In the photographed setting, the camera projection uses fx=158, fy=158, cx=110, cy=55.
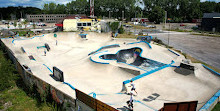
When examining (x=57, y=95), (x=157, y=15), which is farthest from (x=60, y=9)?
(x=57, y=95)

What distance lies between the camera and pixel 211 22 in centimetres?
6175

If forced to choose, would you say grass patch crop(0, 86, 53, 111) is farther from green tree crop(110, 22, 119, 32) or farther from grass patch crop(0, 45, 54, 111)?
green tree crop(110, 22, 119, 32)

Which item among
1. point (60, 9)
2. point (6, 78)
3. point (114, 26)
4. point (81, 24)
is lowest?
point (6, 78)

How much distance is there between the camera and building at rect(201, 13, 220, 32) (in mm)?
59312

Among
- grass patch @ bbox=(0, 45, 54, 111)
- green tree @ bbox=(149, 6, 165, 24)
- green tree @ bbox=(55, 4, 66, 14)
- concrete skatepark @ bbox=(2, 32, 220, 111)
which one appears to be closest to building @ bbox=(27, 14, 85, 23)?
green tree @ bbox=(55, 4, 66, 14)

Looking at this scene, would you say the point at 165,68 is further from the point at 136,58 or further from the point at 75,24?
the point at 75,24

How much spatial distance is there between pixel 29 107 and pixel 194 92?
13.6 meters

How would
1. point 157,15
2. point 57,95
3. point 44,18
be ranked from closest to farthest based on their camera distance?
point 57,95
point 157,15
point 44,18

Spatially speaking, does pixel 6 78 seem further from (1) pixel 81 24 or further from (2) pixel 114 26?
(2) pixel 114 26

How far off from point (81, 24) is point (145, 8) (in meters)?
101

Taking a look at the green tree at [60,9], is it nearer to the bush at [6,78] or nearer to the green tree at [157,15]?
the green tree at [157,15]

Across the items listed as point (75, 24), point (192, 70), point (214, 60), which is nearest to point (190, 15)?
point (75, 24)

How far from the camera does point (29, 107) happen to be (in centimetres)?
1316

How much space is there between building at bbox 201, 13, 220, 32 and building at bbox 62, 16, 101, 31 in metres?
43.1
